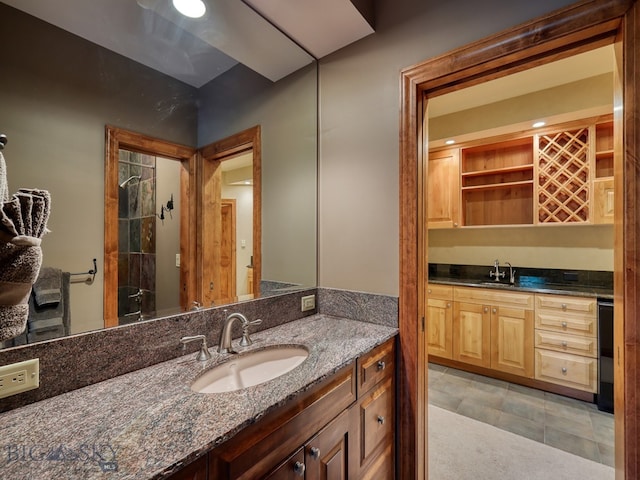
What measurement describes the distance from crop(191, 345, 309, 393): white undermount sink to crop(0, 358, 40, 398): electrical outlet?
0.42 metres

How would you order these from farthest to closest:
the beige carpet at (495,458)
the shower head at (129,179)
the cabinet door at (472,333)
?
1. the cabinet door at (472,333)
2. the beige carpet at (495,458)
3. the shower head at (129,179)

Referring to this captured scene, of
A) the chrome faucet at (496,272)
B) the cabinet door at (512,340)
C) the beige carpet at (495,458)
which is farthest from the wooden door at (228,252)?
the chrome faucet at (496,272)

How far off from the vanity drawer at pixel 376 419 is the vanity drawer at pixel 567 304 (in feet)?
6.45

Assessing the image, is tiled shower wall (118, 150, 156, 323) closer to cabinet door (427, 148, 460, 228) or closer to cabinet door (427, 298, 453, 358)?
cabinet door (427, 298, 453, 358)

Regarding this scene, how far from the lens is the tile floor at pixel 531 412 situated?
1.95 m

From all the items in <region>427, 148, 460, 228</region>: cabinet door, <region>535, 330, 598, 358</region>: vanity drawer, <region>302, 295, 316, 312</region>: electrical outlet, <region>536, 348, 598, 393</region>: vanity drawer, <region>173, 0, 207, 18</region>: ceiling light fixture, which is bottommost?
<region>536, 348, 598, 393</region>: vanity drawer

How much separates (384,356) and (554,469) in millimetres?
1376

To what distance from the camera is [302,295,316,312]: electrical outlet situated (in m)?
1.75

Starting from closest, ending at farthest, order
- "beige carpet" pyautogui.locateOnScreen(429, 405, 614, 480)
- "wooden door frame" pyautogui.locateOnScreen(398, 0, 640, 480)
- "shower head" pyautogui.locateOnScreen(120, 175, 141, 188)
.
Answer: "wooden door frame" pyautogui.locateOnScreen(398, 0, 640, 480) → "shower head" pyautogui.locateOnScreen(120, 175, 141, 188) → "beige carpet" pyautogui.locateOnScreen(429, 405, 614, 480)

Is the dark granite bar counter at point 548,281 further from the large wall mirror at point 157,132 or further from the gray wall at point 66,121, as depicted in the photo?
the gray wall at point 66,121

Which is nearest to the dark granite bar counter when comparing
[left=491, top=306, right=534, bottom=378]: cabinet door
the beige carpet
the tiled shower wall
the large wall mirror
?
[left=491, top=306, right=534, bottom=378]: cabinet door

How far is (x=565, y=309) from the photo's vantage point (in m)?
2.47

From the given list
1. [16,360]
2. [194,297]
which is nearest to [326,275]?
[194,297]

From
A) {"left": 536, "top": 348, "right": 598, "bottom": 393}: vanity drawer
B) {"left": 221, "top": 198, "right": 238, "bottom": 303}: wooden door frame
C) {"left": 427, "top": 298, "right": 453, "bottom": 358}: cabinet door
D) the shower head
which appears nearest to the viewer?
the shower head
